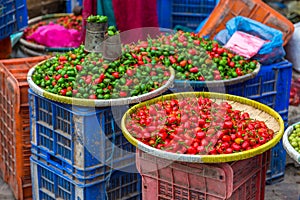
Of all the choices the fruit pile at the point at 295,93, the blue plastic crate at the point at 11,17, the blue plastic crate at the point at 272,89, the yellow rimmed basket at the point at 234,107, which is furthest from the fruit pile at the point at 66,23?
the yellow rimmed basket at the point at 234,107

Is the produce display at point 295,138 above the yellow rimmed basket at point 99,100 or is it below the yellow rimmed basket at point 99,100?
below

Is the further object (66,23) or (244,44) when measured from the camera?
(66,23)

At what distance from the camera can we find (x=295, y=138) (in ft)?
12.6

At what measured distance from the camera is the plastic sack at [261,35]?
519 cm

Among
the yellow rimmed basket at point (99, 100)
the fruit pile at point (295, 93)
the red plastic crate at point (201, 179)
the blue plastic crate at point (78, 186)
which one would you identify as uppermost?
the yellow rimmed basket at point (99, 100)

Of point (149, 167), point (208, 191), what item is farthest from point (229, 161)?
point (149, 167)

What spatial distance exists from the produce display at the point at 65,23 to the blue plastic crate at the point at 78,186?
2.56 metres

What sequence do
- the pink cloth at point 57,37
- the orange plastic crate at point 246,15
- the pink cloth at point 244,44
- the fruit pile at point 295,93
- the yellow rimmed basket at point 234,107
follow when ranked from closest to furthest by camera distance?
the yellow rimmed basket at point 234,107, the pink cloth at point 244,44, the orange plastic crate at point 246,15, the fruit pile at point 295,93, the pink cloth at point 57,37

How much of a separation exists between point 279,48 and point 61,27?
2.66 m

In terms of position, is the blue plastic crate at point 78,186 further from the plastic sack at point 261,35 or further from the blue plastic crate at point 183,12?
the blue plastic crate at point 183,12

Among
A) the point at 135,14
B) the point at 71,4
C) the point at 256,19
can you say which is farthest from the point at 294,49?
the point at 71,4

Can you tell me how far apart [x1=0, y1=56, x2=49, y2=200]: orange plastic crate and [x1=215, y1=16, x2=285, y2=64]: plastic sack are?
1665 mm

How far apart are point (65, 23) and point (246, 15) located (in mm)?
2339

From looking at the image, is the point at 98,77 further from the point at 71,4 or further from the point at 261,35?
the point at 71,4
